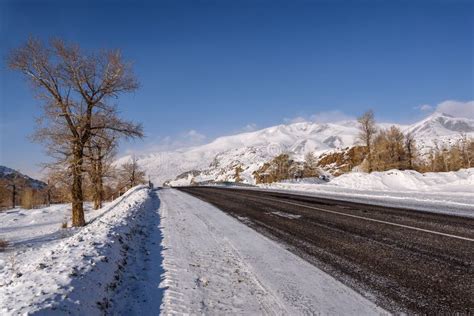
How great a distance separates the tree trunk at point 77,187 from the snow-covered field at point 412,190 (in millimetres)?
14805

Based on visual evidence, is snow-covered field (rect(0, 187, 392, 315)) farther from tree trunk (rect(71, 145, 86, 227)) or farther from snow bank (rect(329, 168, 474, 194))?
snow bank (rect(329, 168, 474, 194))

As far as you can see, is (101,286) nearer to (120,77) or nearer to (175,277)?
(175,277)

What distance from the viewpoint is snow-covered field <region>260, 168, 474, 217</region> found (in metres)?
16.1

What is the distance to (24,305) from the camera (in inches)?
139

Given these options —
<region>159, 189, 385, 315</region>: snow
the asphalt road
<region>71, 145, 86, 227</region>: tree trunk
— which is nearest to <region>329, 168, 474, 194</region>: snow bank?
the asphalt road

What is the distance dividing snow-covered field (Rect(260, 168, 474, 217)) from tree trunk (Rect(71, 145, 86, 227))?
14805mm

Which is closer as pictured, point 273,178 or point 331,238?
point 331,238

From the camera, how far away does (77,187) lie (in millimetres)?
16859

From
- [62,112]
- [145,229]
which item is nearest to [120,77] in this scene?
[62,112]

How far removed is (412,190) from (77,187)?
22.2m

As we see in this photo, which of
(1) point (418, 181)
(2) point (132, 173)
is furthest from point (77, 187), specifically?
(2) point (132, 173)

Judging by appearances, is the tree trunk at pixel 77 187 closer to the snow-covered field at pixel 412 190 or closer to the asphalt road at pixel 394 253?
the asphalt road at pixel 394 253

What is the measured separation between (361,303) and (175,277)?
2.92 metres

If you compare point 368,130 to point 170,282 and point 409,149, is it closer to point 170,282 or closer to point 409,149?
point 409,149
